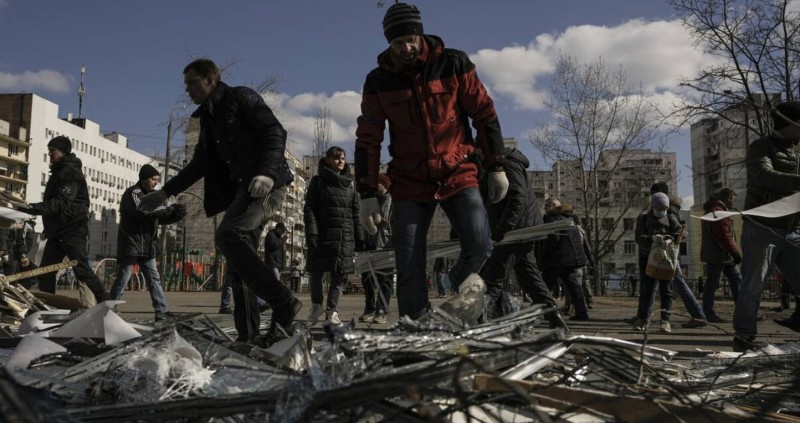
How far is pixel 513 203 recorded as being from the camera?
482cm

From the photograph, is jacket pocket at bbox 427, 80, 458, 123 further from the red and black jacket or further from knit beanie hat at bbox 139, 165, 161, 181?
knit beanie hat at bbox 139, 165, 161, 181

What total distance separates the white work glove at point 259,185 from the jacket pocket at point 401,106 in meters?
0.96

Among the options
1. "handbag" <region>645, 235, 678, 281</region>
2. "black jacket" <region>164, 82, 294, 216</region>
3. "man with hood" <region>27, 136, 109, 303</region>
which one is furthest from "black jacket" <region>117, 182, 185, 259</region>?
"handbag" <region>645, 235, 678, 281</region>

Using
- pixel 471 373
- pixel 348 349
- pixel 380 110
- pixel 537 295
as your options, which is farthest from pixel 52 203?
pixel 471 373

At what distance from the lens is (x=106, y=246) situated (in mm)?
97938

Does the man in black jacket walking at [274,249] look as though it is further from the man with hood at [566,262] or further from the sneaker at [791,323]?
the sneaker at [791,323]

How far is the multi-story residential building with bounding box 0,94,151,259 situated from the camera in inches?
3243

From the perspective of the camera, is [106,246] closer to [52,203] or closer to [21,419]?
[52,203]

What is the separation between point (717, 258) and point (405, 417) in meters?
8.19

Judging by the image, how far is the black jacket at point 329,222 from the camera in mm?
7430

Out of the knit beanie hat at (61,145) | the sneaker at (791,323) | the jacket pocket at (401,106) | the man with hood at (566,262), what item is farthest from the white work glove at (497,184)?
the knit beanie hat at (61,145)

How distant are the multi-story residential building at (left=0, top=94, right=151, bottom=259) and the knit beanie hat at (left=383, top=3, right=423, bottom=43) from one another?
7661cm

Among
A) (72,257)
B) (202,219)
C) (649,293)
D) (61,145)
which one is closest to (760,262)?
(649,293)

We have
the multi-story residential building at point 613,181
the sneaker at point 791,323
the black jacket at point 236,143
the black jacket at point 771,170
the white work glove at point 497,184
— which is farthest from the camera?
the multi-story residential building at point 613,181
